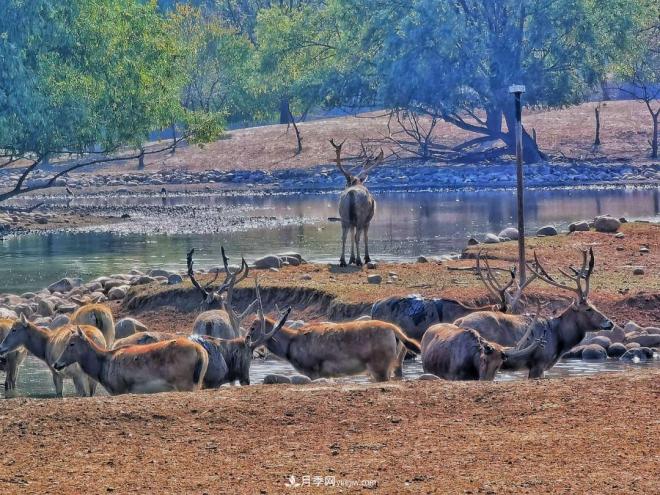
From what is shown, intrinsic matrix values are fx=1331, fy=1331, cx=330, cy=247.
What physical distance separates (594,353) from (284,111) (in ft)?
205

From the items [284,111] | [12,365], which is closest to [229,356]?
[12,365]

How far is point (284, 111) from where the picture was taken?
78312 millimetres

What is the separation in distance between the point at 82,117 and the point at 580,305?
22275 millimetres

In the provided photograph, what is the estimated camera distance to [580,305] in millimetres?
14750

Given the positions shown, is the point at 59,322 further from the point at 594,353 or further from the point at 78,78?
the point at 78,78

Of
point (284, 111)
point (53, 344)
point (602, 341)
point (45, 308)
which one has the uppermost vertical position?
point (284, 111)

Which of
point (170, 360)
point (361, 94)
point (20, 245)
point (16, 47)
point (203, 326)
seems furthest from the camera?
point (361, 94)

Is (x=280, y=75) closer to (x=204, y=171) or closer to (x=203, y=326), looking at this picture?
(x=204, y=171)

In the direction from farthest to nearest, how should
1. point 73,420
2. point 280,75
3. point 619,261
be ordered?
point 280,75 → point 619,261 → point 73,420

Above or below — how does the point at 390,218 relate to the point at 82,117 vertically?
below

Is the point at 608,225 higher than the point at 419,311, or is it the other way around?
the point at 608,225

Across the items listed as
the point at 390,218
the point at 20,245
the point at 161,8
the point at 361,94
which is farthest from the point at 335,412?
the point at 161,8

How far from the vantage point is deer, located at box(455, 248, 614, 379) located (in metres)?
14.2

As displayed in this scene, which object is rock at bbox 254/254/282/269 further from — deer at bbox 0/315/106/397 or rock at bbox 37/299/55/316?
deer at bbox 0/315/106/397
